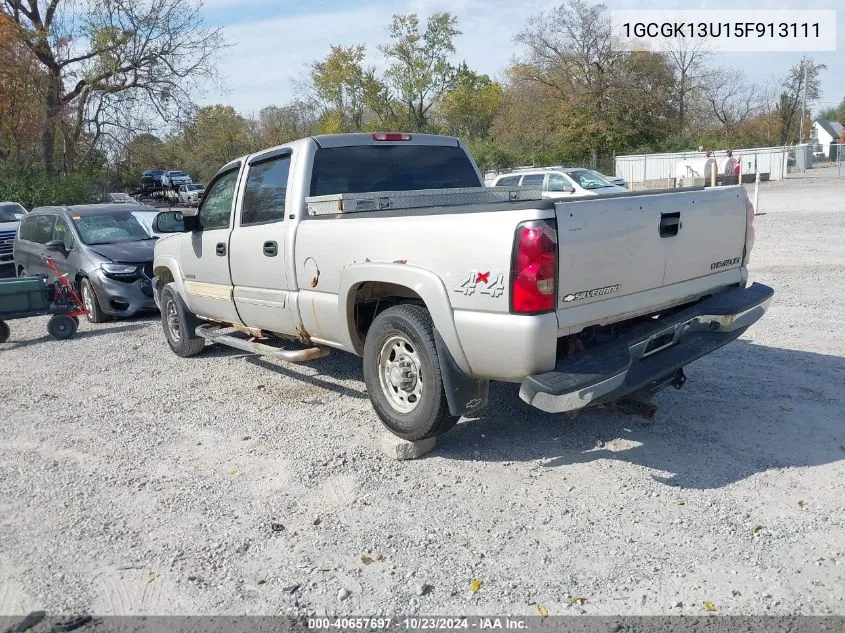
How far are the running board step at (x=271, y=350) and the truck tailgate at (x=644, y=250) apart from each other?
7.60 feet

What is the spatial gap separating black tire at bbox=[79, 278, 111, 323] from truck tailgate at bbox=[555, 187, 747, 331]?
8.20 metres

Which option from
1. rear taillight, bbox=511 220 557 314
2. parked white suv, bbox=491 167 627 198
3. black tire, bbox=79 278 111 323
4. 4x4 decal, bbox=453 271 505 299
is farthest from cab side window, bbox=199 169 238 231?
parked white suv, bbox=491 167 627 198

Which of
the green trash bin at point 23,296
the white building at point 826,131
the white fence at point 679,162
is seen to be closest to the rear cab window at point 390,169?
the green trash bin at point 23,296

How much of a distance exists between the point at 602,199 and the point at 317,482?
238 cm

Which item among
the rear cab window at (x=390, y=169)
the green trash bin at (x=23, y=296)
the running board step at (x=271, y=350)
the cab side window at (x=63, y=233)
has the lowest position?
the running board step at (x=271, y=350)

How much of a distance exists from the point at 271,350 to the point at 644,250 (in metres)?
3.04

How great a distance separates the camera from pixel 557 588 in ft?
10.7

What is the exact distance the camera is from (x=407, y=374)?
15.3ft

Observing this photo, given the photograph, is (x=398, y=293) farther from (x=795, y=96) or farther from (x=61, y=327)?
(x=795, y=96)

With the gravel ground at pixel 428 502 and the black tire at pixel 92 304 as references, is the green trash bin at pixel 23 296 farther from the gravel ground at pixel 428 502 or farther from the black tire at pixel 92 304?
the gravel ground at pixel 428 502

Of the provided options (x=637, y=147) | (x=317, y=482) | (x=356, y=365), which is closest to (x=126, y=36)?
(x=356, y=365)

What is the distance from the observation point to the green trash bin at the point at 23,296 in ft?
29.5

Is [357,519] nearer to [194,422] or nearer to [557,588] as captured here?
[557,588]

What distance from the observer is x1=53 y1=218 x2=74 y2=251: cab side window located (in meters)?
10.8
